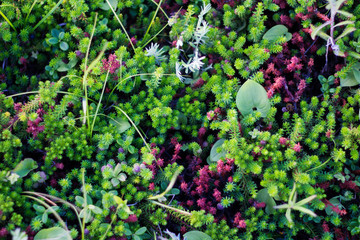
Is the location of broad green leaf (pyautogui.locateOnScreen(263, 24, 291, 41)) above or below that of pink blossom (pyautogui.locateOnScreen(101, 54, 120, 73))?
below

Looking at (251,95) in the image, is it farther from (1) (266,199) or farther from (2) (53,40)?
(2) (53,40)

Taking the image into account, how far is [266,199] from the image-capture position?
259 centimetres

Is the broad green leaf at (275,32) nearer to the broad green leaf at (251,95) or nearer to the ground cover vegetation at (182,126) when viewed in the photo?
the ground cover vegetation at (182,126)

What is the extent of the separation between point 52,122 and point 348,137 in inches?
89.4

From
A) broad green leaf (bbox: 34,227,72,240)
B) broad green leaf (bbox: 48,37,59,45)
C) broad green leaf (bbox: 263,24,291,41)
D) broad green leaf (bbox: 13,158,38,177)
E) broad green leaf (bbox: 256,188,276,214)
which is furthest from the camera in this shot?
broad green leaf (bbox: 263,24,291,41)

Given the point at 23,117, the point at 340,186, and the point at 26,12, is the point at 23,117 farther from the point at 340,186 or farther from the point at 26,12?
the point at 340,186

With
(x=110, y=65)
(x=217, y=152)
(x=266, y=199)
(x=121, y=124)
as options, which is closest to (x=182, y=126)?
(x=217, y=152)

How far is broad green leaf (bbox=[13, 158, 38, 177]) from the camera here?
7.52 feet

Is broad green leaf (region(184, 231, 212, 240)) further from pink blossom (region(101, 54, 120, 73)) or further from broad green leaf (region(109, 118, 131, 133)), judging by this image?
pink blossom (region(101, 54, 120, 73))

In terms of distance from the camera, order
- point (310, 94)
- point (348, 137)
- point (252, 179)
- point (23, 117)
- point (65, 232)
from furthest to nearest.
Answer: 1. point (310, 94)
2. point (252, 179)
3. point (348, 137)
4. point (23, 117)
5. point (65, 232)

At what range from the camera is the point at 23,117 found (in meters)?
2.40

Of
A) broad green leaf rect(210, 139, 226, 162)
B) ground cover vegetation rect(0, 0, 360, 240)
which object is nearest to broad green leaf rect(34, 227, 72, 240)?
ground cover vegetation rect(0, 0, 360, 240)

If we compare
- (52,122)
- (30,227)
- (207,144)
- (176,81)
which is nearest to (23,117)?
(52,122)

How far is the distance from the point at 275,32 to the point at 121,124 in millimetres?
1588
